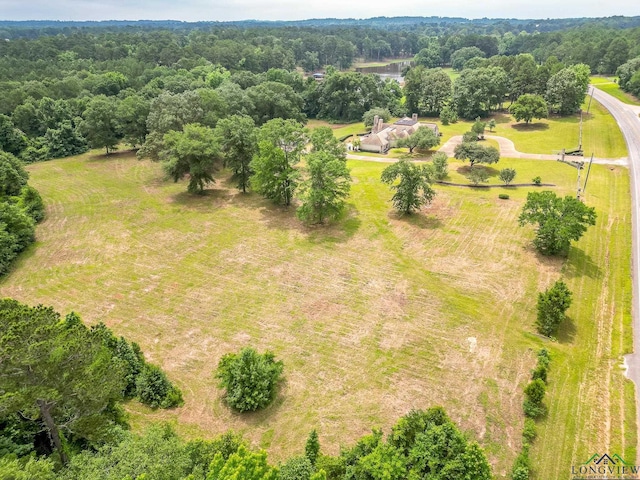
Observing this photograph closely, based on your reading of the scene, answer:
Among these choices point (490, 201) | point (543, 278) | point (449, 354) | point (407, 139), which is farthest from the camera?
point (407, 139)

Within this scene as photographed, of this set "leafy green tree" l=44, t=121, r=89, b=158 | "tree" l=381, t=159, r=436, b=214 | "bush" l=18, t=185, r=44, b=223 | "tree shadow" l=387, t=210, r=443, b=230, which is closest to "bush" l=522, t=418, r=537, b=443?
"tree shadow" l=387, t=210, r=443, b=230

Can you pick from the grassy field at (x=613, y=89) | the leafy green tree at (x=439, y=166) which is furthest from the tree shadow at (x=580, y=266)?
the grassy field at (x=613, y=89)

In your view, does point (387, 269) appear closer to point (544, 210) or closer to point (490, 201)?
point (544, 210)

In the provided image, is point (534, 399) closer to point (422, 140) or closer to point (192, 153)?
point (192, 153)

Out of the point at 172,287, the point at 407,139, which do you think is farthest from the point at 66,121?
the point at 407,139

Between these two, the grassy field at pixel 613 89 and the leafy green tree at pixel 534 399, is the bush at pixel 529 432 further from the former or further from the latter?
the grassy field at pixel 613 89

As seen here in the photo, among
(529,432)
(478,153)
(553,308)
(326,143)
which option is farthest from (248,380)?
(478,153)
